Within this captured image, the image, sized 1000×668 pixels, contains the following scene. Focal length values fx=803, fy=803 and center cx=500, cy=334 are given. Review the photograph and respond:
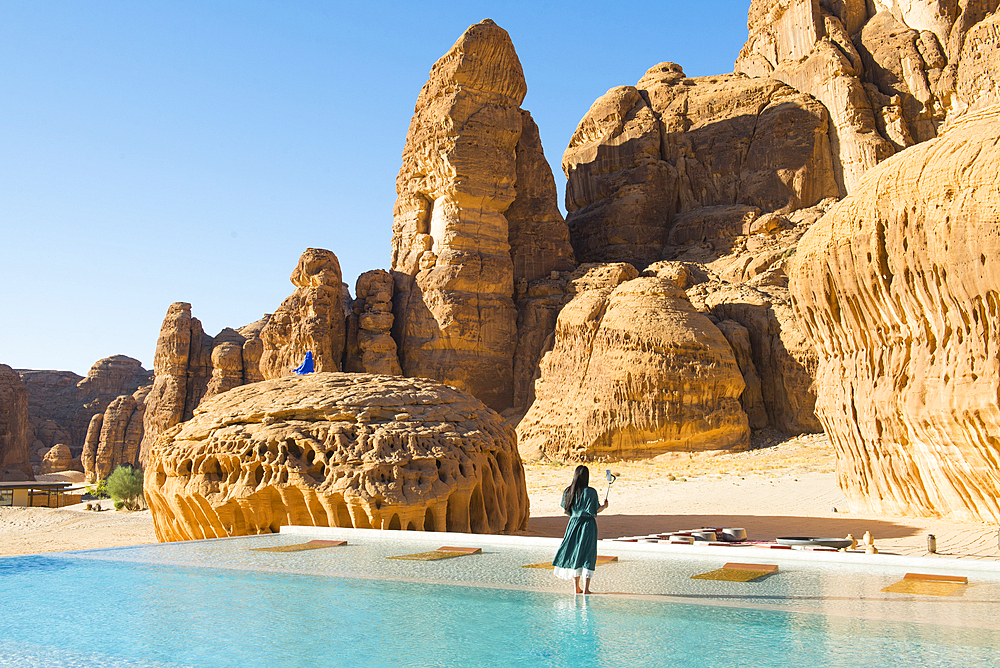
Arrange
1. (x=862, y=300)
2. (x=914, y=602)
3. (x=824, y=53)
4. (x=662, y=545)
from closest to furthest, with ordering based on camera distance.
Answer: (x=914, y=602)
(x=662, y=545)
(x=862, y=300)
(x=824, y=53)

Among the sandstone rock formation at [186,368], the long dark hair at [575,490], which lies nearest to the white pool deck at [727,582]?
the long dark hair at [575,490]

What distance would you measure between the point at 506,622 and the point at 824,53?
42.0m

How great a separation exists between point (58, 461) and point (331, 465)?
52.2 meters

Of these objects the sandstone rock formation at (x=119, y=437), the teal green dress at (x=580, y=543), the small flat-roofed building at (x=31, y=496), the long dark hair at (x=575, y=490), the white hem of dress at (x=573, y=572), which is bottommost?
the small flat-roofed building at (x=31, y=496)

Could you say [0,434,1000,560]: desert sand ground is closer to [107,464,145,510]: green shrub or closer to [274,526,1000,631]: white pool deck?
[107,464,145,510]: green shrub

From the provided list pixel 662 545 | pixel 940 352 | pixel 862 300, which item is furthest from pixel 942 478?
pixel 662 545

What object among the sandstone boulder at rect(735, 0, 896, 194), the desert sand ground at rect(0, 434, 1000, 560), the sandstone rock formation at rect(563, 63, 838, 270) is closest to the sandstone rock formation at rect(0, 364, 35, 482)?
the desert sand ground at rect(0, 434, 1000, 560)

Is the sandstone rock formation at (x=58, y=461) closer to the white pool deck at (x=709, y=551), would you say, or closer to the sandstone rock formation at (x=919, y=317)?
the white pool deck at (x=709, y=551)

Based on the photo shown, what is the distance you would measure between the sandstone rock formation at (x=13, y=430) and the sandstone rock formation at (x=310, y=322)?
23633 mm

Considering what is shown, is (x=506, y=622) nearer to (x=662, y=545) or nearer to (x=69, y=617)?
(x=69, y=617)

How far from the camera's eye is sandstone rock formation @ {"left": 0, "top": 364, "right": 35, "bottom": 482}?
4819cm

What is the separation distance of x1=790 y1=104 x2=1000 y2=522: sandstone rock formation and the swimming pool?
508 cm

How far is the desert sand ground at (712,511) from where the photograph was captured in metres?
11.7

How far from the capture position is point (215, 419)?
11750 millimetres
